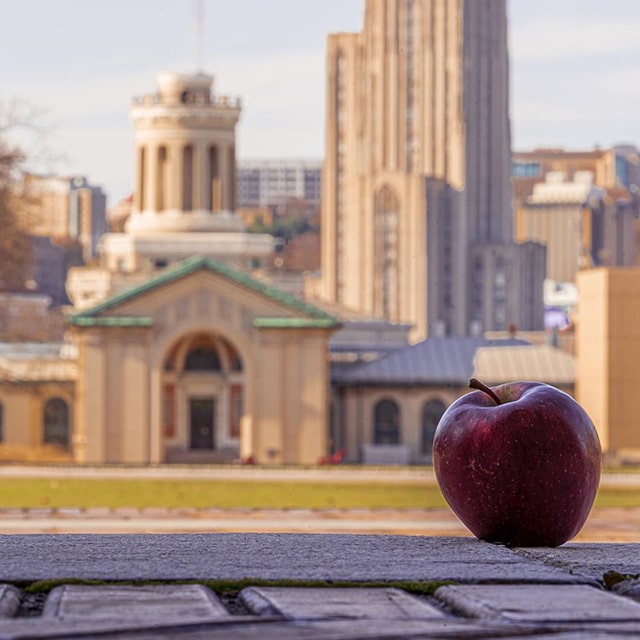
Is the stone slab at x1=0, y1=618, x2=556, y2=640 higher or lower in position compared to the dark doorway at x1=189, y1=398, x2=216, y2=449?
higher

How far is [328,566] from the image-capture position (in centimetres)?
1112

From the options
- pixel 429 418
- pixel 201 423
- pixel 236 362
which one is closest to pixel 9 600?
pixel 429 418

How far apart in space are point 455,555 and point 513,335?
77.8 metres

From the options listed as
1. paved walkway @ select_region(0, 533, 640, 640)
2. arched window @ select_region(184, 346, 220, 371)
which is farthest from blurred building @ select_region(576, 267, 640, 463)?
paved walkway @ select_region(0, 533, 640, 640)

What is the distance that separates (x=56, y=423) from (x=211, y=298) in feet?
23.7

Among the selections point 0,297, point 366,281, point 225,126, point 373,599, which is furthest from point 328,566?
point 366,281

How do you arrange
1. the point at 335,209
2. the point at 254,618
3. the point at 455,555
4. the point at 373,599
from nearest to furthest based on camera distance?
the point at 254,618 < the point at 373,599 < the point at 455,555 < the point at 335,209

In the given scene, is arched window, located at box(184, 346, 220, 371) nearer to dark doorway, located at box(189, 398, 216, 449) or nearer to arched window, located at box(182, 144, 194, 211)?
dark doorway, located at box(189, 398, 216, 449)

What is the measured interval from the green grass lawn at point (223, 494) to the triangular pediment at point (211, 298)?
22159mm

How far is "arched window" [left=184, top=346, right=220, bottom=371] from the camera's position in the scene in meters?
80.9

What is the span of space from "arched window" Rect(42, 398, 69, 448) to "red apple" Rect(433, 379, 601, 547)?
65998mm

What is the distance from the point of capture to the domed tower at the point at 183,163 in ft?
320

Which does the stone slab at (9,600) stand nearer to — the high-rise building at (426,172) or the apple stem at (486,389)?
the apple stem at (486,389)

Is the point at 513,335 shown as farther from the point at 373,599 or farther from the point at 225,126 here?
the point at 373,599
